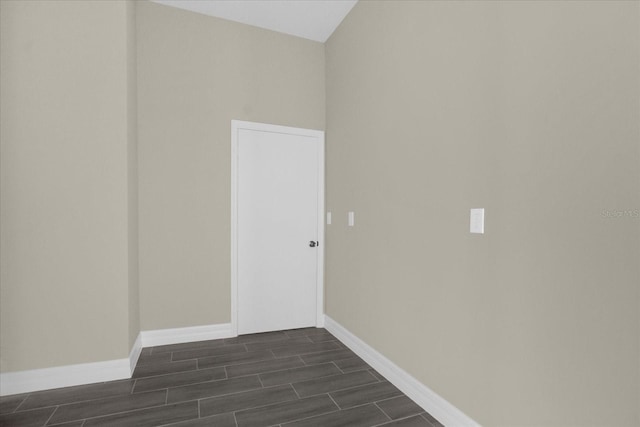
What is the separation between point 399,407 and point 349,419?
367 millimetres

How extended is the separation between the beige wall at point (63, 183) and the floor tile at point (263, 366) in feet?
2.73

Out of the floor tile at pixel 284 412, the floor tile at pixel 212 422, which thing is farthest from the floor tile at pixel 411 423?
the floor tile at pixel 212 422

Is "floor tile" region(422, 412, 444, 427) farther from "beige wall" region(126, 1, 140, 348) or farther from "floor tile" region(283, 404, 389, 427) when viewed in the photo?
"beige wall" region(126, 1, 140, 348)

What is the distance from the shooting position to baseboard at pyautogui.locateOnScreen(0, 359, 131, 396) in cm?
229

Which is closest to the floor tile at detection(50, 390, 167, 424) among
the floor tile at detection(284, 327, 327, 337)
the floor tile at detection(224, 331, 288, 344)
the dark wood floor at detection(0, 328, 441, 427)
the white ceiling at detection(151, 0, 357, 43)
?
the dark wood floor at detection(0, 328, 441, 427)

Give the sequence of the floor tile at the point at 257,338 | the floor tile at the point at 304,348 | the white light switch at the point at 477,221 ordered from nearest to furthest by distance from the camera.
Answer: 1. the white light switch at the point at 477,221
2. the floor tile at the point at 304,348
3. the floor tile at the point at 257,338

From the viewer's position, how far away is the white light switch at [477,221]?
5.83 feet

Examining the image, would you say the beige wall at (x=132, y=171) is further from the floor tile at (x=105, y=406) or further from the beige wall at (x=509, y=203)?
the beige wall at (x=509, y=203)

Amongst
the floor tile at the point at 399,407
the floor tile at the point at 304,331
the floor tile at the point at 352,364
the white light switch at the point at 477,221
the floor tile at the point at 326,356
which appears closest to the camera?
the white light switch at the point at 477,221

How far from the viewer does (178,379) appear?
254 centimetres

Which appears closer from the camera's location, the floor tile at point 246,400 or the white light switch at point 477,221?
the white light switch at point 477,221

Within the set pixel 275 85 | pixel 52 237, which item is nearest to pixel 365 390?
pixel 52 237

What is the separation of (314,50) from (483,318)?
3.29 meters

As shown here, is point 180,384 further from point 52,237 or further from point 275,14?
point 275,14
